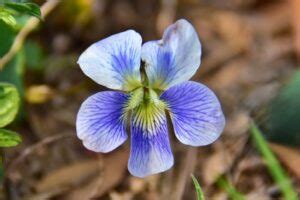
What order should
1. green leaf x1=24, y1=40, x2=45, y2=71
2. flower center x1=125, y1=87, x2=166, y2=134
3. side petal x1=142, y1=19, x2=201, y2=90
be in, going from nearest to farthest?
side petal x1=142, y1=19, x2=201, y2=90
flower center x1=125, y1=87, x2=166, y2=134
green leaf x1=24, y1=40, x2=45, y2=71

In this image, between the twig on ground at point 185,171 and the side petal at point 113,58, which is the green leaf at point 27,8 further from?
the twig on ground at point 185,171

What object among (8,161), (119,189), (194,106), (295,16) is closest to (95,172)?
(119,189)

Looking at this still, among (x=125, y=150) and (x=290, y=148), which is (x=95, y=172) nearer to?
(x=125, y=150)

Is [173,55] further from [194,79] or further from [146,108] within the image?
[194,79]

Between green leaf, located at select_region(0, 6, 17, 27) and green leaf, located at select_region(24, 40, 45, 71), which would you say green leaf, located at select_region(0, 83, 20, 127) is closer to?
green leaf, located at select_region(0, 6, 17, 27)

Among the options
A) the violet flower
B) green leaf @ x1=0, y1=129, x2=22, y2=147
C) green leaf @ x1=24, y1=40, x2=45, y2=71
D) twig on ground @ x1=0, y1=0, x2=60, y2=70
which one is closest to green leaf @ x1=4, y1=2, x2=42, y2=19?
the violet flower

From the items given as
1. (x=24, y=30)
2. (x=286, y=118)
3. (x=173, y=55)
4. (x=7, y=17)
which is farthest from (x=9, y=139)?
(x=286, y=118)
